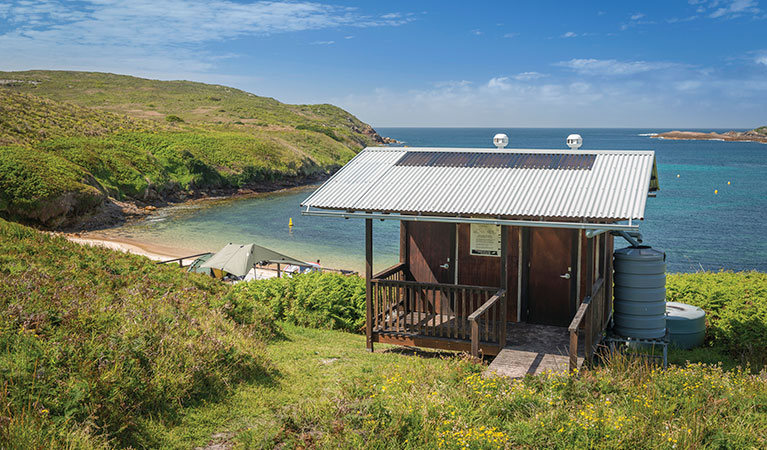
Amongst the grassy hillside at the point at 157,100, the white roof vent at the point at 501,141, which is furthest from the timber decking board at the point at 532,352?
the grassy hillside at the point at 157,100

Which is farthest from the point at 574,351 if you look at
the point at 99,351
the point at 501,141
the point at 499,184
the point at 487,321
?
the point at 99,351

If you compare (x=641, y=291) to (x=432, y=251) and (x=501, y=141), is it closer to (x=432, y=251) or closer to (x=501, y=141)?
(x=432, y=251)

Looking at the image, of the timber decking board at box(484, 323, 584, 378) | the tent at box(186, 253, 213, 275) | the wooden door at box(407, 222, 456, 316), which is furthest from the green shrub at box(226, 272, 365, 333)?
the tent at box(186, 253, 213, 275)

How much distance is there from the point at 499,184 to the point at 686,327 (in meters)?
5.09

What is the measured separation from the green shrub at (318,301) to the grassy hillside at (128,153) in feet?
95.6

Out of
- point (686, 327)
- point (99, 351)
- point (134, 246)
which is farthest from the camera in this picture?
point (134, 246)

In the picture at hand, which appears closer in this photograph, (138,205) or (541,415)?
(541,415)

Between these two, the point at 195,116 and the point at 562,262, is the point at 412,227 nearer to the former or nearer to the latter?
the point at 562,262

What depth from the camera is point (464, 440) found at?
5848 millimetres

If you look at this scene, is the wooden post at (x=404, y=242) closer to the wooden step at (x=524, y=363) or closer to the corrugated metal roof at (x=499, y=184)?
the corrugated metal roof at (x=499, y=184)

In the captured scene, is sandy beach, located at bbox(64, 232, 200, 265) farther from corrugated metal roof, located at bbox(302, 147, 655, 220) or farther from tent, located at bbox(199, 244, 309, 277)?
corrugated metal roof, located at bbox(302, 147, 655, 220)

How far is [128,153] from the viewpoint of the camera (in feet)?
180

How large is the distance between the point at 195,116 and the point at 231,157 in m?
44.5

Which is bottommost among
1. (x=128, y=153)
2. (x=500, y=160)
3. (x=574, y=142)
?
(x=500, y=160)
